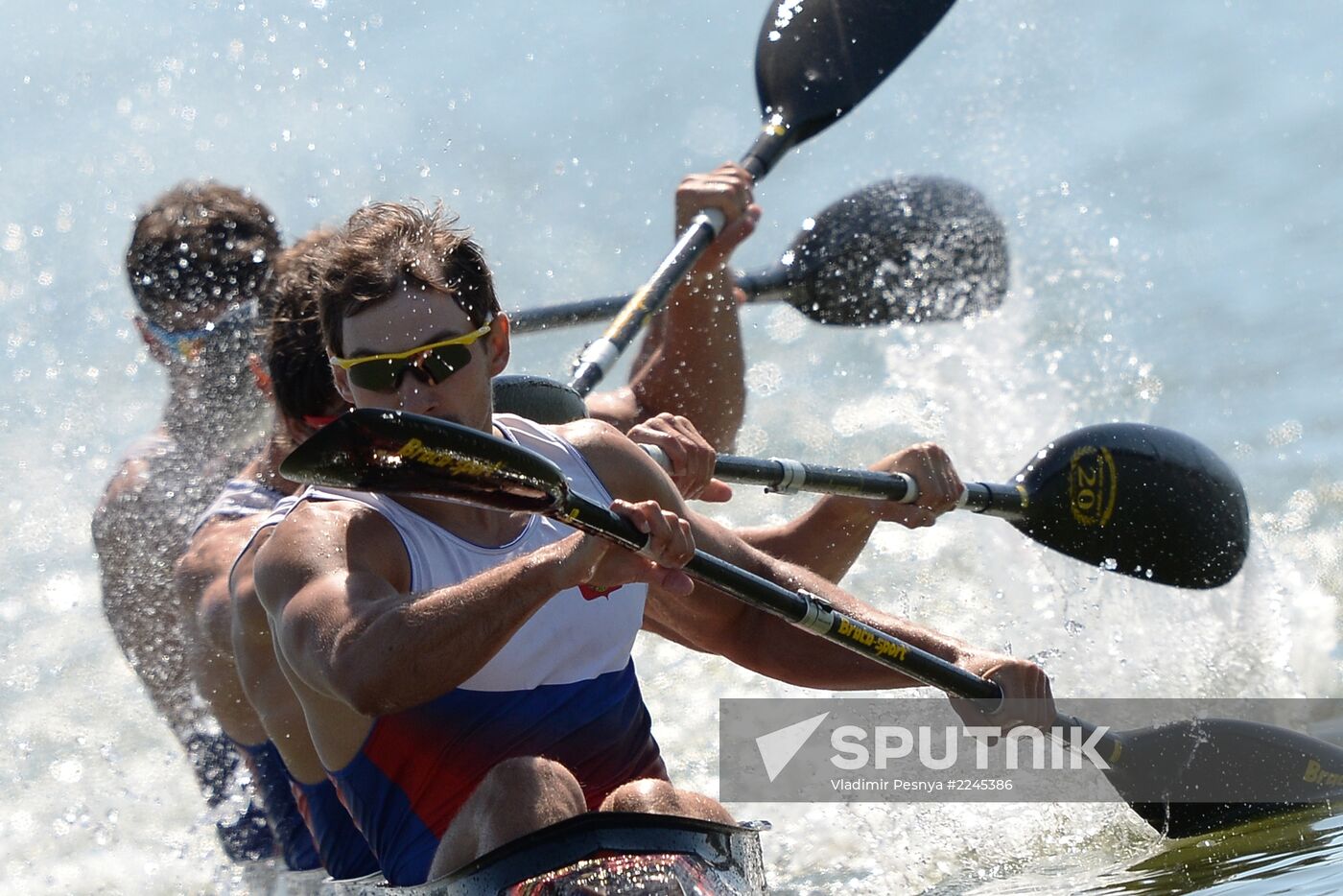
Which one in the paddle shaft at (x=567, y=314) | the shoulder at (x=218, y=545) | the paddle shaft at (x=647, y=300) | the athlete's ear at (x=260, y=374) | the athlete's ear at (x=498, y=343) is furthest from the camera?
the paddle shaft at (x=567, y=314)

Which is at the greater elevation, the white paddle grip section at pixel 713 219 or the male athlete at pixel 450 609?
the white paddle grip section at pixel 713 219

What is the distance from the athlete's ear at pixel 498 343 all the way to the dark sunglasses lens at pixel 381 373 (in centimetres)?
18

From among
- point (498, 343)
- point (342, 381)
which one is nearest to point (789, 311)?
point (498, 343)

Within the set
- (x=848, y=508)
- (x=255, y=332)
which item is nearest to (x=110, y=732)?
(x=255, y=332)

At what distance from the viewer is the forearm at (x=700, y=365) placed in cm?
462

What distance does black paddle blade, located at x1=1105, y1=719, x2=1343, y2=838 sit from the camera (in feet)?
11.2

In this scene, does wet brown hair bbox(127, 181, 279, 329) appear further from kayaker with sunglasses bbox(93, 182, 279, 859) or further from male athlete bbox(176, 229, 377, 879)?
male athlete bbox(176, 229, 377, 879)

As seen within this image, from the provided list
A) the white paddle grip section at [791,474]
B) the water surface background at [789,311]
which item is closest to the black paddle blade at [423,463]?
the water surface background at [789,311]

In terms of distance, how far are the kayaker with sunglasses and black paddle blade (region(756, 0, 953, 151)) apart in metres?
2.04

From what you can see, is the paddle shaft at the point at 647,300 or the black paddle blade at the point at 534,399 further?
the paddle shaft at the point at 647,300

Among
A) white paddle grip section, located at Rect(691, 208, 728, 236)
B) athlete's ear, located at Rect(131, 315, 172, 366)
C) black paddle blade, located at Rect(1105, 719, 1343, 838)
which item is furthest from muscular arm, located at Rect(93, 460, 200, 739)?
black paddle blade, located at Rect(1105, 719, 1343, 838)

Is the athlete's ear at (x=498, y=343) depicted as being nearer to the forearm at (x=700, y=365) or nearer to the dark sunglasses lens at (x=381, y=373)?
the dark sunglasses lens at (x=381, y=373)

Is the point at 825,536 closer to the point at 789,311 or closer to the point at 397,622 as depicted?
the point at 397,622

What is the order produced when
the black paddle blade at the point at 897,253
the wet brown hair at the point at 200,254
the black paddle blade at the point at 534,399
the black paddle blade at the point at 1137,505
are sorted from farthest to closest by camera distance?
the black paddle blade at the point at 897,253 < the black paddle blade at the point at 1137,505 < the wet brown hair at the point at 200,254 < the black paddle blade at the point at 534,399
